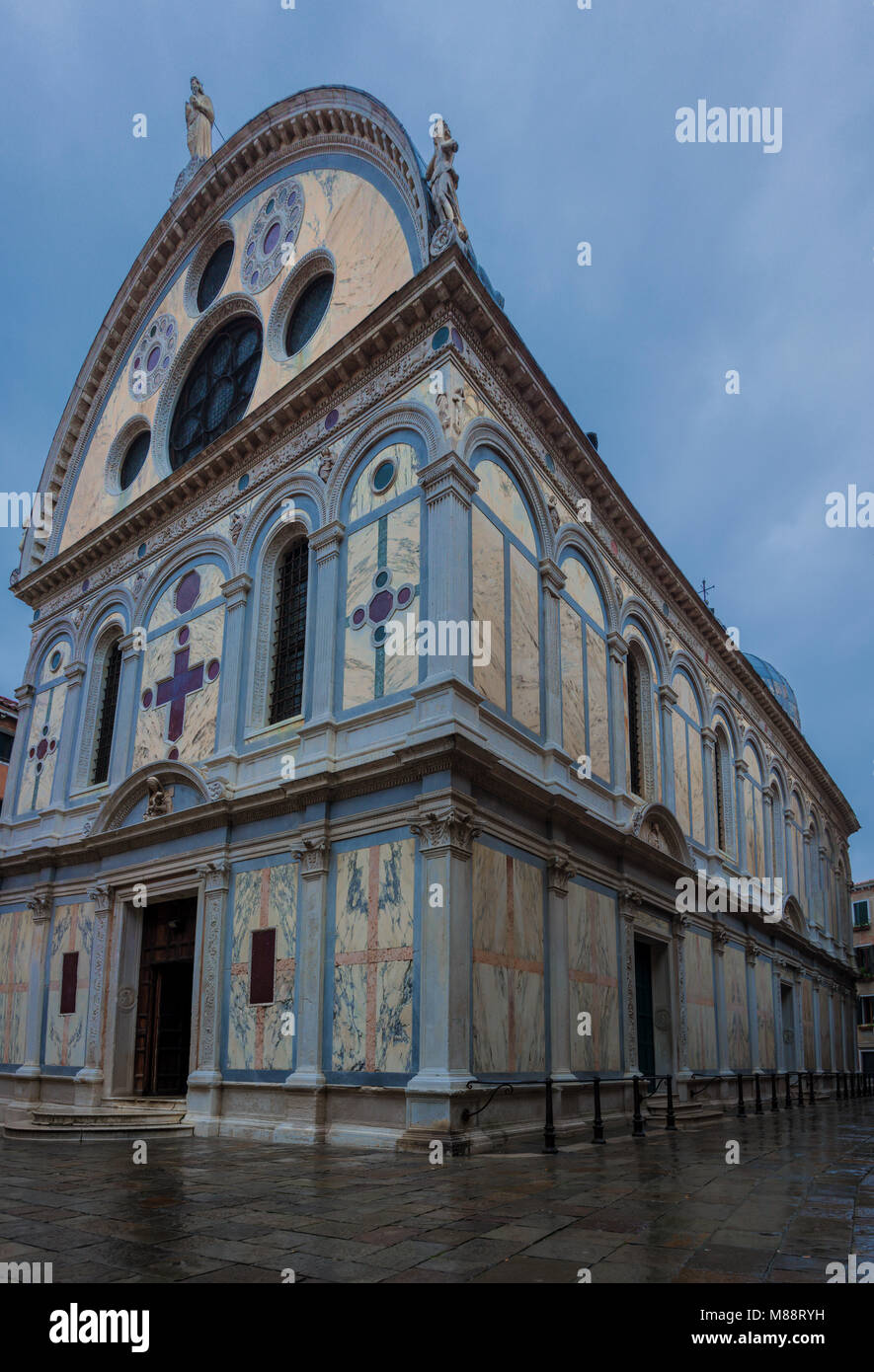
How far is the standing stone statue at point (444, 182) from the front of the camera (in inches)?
583

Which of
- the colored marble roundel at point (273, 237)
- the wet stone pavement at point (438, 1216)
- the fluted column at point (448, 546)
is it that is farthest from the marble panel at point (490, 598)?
the colored marble roundel at point (273, 237)

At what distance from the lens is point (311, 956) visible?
1327 centimetres

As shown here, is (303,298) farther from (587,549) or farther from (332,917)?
(332,917)

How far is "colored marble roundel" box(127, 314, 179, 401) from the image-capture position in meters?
21.7

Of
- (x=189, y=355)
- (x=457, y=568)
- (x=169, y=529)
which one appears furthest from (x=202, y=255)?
(x=457, y=568)

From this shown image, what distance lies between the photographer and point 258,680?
16.1m

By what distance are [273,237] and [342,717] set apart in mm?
10872

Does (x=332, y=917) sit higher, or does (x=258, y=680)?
(x=258, y=680)

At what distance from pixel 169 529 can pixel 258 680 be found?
16.2 ft

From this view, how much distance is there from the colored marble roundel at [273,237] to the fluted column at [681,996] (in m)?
14.8

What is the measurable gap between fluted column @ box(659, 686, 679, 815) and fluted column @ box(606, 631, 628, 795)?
7.26 ft

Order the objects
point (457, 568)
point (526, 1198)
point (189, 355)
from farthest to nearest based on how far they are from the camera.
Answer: point (189, 355)
point (457, 568)
point (526, 1198)

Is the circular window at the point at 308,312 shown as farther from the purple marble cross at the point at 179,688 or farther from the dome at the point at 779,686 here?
the dome at the point at 779,686
